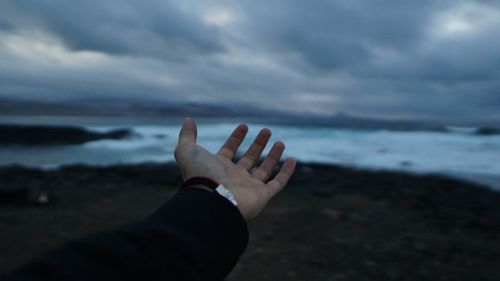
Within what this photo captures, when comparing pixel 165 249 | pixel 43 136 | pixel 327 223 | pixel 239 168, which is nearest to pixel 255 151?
pixel 239 168

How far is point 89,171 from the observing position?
8188 millimetres

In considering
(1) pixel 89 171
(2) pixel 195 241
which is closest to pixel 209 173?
(2) pixel 195 241

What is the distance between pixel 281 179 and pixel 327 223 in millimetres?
2680

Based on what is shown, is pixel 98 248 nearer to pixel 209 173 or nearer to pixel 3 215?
pixel 209 173

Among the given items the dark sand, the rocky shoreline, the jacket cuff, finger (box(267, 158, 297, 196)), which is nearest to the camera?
the jacket cuff

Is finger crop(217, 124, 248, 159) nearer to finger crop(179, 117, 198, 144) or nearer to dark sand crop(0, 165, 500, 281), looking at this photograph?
finger crop(179, 117, 198, 144)

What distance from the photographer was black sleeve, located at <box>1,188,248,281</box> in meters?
0.86

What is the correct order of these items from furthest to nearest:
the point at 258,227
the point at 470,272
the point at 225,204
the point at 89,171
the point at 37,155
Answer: the point at 37,155, the point at 89,171, the point at 258,227, the point at 470,272, the point at 225,204

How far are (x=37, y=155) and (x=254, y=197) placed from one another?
13.6 m

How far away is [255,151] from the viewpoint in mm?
2342

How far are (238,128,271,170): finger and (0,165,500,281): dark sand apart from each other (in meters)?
1.37

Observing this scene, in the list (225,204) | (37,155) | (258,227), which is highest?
(225,204)

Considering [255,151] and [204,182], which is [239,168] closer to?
[255,151]

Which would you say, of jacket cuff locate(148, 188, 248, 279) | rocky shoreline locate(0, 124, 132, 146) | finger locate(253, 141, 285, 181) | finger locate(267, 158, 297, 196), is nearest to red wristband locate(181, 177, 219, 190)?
jacket cuff locate(148, 188, 248, 279)
